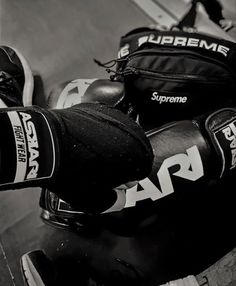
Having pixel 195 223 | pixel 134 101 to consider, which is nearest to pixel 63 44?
pixel 134 101

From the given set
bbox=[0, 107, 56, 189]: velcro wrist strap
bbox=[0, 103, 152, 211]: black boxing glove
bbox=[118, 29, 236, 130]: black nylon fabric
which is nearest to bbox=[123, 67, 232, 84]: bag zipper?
bbox=[118, 29, 236, 130]: black nylon fabric

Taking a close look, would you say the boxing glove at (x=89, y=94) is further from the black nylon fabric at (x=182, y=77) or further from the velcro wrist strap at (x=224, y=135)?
the velcro wrist strap at (x=224, y=135)

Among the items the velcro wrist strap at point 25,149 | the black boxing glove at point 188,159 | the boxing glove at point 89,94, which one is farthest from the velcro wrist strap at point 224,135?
the velcro wrist strap at point 25,149

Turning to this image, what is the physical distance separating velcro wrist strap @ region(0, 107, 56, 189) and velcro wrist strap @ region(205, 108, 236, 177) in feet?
1.44

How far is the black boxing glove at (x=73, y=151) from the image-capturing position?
2.05 ft

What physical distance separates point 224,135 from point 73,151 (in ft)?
1.38

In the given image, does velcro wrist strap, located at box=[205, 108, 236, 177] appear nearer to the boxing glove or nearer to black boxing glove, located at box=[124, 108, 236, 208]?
black boxing glove, located at box=[124, 108, 236, 208]

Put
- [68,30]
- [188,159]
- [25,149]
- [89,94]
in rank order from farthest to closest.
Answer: [68,30] → [89,94] → [188,159] → [25,149]

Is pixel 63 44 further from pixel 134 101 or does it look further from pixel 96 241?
pixel 96 241

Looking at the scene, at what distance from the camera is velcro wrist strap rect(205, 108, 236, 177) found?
953 mm

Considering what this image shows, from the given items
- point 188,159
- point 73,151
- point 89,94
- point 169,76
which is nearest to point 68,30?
point 89,94

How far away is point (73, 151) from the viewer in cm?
67

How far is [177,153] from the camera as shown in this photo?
0.96 meters

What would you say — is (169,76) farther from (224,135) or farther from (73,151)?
(73,151)
